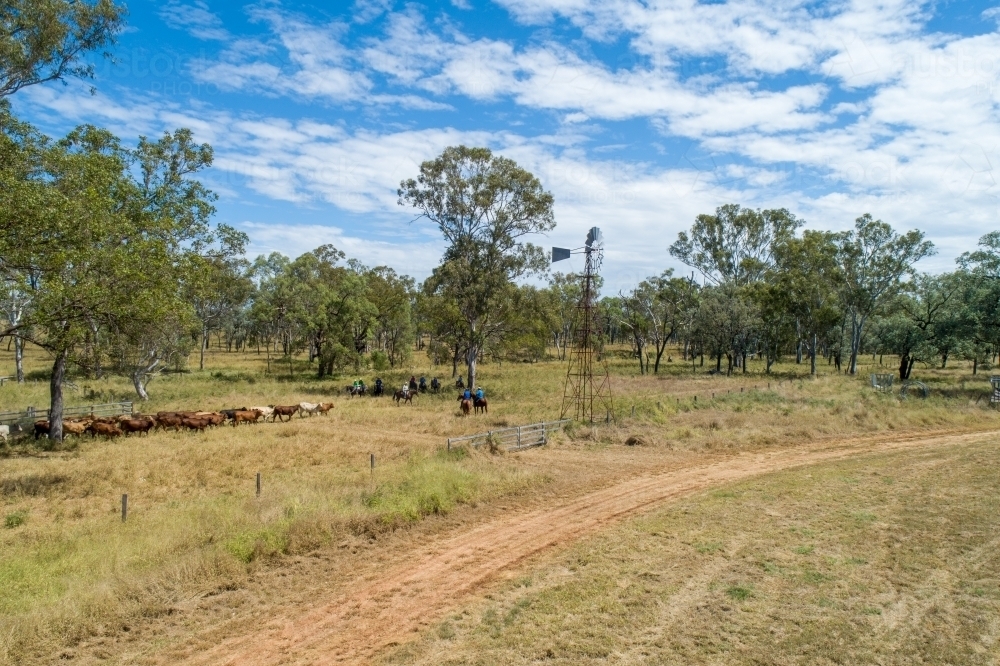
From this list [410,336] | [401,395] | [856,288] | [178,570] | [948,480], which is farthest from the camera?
[410,336]

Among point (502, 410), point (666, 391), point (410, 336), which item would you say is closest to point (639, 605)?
point (502, 410)

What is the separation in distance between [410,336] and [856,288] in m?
47.4

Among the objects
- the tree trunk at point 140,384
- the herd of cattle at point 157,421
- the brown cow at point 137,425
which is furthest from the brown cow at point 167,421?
the tree trunk at point 140,384

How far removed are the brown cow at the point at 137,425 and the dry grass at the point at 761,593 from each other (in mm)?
22449

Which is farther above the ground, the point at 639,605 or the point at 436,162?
the point at 436,162

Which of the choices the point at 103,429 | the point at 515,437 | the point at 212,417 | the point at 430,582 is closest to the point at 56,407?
the point at 103,429

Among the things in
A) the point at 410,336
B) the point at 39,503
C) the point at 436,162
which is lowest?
the point at 39,503

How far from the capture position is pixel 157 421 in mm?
26859

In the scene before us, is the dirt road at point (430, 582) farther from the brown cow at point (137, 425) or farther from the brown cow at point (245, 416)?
the brown cow at point (137, 425)

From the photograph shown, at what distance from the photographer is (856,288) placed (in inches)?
2229

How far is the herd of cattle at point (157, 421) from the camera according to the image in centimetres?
2523

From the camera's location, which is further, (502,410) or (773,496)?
(502,410)

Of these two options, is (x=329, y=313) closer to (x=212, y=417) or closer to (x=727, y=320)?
(x=212, y=417)

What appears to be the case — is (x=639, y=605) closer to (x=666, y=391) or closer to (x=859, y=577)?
(x=859, y=577)
